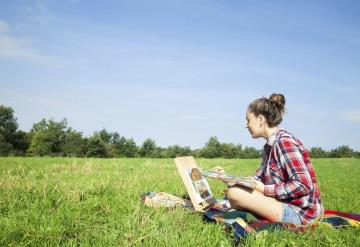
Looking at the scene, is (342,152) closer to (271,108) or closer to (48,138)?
(48,138)

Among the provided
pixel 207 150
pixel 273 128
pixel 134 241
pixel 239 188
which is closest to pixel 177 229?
pixel 134 241

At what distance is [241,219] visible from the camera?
17.4 ft

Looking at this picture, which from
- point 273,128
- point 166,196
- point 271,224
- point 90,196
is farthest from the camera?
point 166,196

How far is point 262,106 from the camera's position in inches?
242

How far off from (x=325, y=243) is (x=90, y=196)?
12.5 feet

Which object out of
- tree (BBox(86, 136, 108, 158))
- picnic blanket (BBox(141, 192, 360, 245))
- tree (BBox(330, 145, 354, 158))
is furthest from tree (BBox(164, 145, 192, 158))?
picnic blanket (BBox(141, 192, 360, 245))

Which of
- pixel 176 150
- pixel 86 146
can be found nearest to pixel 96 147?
pixel 86 146

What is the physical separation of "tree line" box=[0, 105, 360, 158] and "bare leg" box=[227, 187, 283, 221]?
81.2 m

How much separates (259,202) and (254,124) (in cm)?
128

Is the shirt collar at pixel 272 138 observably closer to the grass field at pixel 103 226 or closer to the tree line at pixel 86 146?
the grass field at pixel 103 226

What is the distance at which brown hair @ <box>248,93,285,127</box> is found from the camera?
6121 mm

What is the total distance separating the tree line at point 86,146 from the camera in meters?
88.9

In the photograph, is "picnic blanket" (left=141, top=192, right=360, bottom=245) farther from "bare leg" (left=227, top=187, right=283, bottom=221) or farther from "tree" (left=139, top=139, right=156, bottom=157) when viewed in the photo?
"tree" (left=139, top=139, right=156, bottom=157)

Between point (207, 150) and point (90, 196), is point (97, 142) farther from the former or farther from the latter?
point (90, 196)
